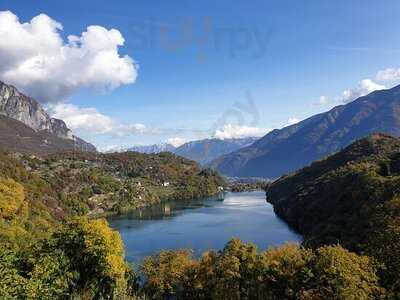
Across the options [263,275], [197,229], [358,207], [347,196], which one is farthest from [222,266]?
[197,229]

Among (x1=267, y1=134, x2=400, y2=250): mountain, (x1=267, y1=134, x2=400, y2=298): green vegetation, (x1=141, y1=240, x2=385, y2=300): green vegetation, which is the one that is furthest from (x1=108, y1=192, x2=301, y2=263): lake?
(x1=141, y1=240, x2=385, y2=300): green vegetation

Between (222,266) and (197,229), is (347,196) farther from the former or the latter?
(222,266)

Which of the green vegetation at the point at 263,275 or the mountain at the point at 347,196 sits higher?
the mountain at the point at 347,196

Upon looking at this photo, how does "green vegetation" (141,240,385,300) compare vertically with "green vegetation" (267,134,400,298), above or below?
below

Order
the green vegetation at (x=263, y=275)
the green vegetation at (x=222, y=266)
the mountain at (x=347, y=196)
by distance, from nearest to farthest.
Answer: the green vegetation at (x=263, y=275)
the green vegetation at (x=222, y=266)
the mountain at (x=347, y=196)

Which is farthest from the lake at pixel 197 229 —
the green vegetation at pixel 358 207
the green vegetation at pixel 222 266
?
the green vegetation at pixel 222 266

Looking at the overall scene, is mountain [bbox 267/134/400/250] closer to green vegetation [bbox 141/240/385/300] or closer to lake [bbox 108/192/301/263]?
lake [bbox 108/192/301/263]

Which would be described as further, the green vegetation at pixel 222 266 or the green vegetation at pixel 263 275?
the green vegetation at pixel 222 266

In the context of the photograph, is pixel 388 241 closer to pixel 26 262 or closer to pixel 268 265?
pixel 268 265

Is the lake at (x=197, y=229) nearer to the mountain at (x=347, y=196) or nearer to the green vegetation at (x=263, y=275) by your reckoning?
the mountain at (x=347, y=196)
